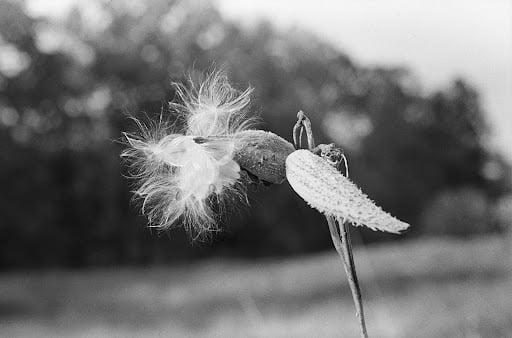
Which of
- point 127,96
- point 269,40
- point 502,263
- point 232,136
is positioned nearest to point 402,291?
point 502,263

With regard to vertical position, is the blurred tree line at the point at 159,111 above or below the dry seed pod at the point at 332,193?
above

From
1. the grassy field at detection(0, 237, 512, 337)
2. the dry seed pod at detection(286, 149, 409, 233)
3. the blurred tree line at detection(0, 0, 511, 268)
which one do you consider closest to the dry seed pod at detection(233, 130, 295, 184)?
the dry seed pod at detection(286, 149, 409, 233)

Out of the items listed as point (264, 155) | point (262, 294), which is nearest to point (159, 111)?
point (262, 294)

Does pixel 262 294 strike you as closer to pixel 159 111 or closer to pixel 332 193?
pixel 159 111

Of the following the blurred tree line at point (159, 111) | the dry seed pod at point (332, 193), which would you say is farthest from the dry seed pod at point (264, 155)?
the blurred tree line at point (159, 111)

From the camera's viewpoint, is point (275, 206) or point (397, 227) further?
point (275, 206)

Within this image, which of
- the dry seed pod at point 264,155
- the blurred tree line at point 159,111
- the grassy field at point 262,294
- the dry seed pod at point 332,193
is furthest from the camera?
the blurred tree line at point 159,111

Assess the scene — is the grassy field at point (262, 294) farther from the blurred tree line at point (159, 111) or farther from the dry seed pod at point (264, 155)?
the dry seed pod at point (264, 155)

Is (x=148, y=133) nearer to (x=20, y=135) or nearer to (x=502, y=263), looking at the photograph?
(x=502, y=263)
